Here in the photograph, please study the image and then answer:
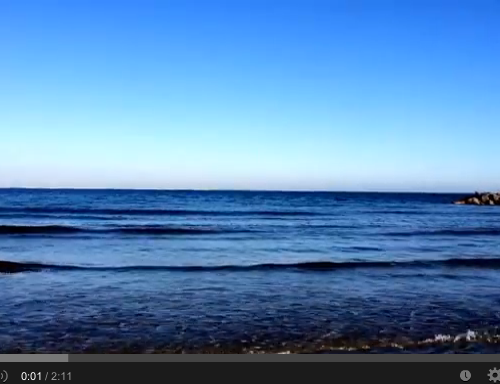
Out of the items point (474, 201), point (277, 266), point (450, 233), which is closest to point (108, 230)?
point (277, 266)

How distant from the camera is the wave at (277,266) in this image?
15.3 metres

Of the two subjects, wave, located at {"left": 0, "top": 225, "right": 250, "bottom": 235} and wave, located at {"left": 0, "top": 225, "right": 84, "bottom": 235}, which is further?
wave, located at {"left": 0, "top": 225, "right": 250, "bottom": 235}

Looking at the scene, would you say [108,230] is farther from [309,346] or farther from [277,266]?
[309,346]

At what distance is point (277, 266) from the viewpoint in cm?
1620

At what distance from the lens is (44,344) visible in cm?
758

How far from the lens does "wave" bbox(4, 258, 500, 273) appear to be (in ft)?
50.1

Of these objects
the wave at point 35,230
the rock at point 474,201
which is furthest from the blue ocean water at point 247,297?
the rock at point 474,201
